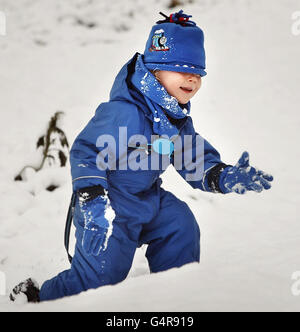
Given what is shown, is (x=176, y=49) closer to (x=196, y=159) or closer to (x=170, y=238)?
(x=196, y=159)

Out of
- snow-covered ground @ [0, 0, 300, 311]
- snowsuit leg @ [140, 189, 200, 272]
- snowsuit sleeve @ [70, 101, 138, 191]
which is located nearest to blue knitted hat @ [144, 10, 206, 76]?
snowsuit sleeve @ [70, 101, 138, 191]

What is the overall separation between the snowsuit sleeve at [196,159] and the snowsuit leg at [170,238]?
0.18m

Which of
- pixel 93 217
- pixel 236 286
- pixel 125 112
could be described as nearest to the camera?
pixel 236 286

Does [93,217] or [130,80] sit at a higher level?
[130,80]

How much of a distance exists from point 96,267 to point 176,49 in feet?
3.33

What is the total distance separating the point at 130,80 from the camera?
1.71 metres

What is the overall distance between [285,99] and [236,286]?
3109 mm

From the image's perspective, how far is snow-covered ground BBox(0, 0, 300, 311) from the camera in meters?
1.36

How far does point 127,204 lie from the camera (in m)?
1.73

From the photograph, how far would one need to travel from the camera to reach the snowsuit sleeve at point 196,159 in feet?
6.21

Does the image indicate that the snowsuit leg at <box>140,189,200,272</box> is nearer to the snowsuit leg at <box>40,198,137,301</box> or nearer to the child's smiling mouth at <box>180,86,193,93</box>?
the snowsuit leg at <box>40,198,137,301</box>

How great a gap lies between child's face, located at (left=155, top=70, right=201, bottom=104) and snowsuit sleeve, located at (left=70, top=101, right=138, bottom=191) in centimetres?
18

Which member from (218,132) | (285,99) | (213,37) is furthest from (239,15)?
(218,132)
